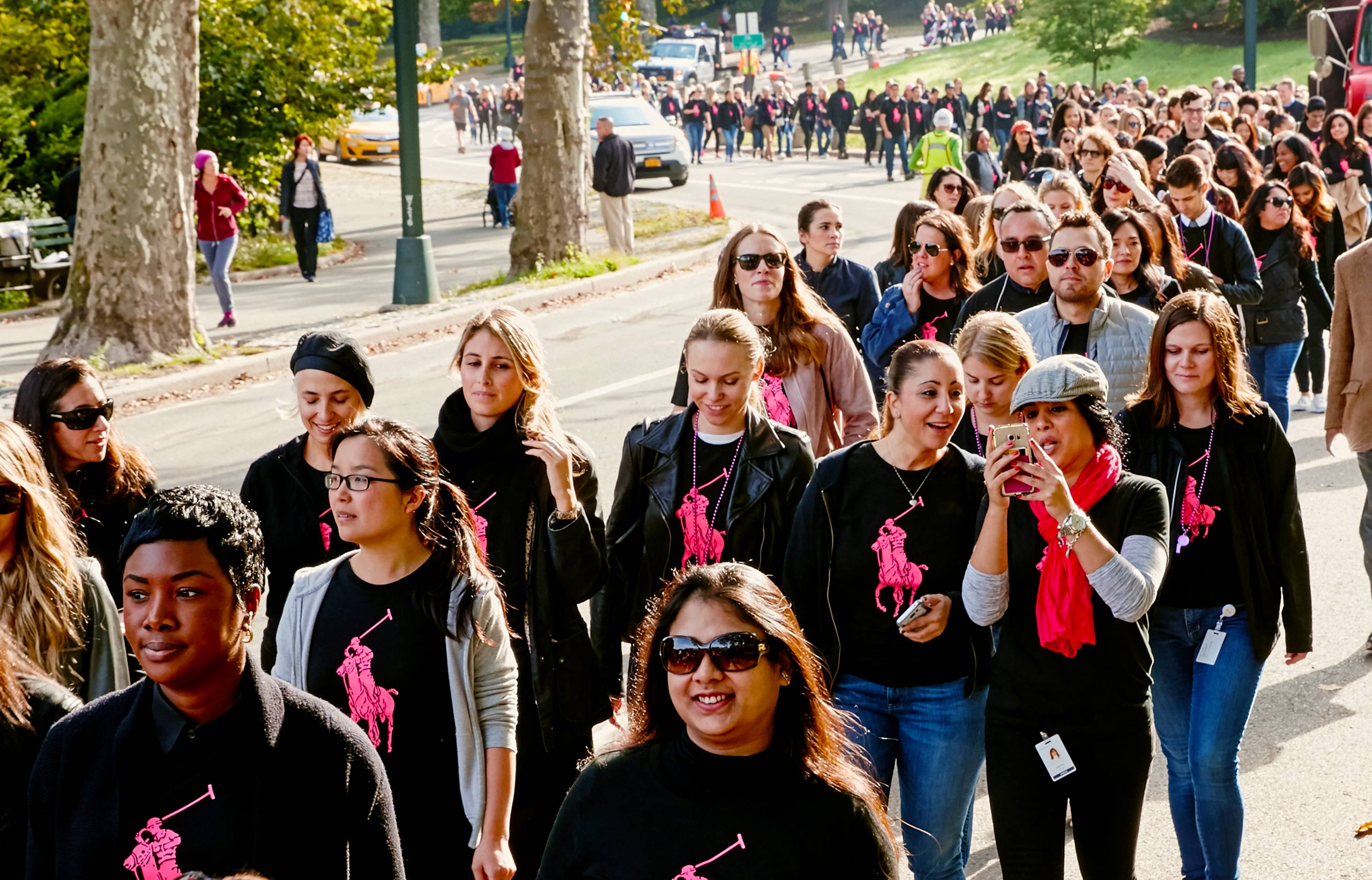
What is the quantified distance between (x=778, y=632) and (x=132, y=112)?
13512 millimetres

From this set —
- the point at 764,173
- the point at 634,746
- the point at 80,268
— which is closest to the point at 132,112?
the point at 80,268

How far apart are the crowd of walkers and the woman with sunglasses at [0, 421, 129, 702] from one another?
0.4 inches

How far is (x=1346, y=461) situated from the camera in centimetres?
1053

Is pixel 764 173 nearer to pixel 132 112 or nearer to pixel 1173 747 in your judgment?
pixel 132 112

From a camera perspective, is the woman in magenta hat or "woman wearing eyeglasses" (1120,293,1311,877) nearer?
Result: "woman wearing eyeglasses" (1120,293,1311,877)

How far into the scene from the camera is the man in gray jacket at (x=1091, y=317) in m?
6.48

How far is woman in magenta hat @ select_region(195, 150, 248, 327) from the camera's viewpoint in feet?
58.8

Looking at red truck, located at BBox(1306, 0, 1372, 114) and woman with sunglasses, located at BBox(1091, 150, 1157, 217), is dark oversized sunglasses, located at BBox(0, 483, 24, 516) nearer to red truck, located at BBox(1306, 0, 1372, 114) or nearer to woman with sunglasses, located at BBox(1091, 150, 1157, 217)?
woman with sunglasses, located at BBox(1091, 150, 1157, 217)

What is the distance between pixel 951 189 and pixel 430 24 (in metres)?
62.9

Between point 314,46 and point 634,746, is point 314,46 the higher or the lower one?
the higher one

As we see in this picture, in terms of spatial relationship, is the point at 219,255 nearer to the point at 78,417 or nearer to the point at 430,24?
the point at 78,417

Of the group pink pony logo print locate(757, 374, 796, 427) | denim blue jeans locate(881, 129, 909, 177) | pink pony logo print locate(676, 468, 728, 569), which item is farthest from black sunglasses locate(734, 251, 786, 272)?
denim blue jeans locate(881, 129, 909, 177)

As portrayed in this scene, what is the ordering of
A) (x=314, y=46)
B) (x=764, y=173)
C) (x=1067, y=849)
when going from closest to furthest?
(x=1067, y=849) → (x=314, y=46) → (x=764, y=173)

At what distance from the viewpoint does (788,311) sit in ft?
22.3
